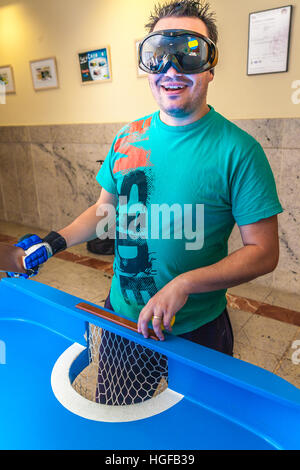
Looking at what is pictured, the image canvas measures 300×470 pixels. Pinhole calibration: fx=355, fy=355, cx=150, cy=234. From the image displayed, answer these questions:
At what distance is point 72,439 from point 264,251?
686mm

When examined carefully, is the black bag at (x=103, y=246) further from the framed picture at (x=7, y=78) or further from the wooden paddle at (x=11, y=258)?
the wooden paddle at (x=11, y=258)

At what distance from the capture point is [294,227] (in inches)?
112

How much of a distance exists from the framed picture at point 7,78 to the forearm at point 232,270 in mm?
4542

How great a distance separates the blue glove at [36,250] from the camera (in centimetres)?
113

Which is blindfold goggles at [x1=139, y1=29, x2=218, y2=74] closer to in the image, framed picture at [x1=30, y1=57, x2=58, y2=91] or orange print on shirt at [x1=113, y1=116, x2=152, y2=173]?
orange print on shirt at [x1=113, y1=116, x2=152, y2=173]

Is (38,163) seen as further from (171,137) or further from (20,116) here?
(171,137)

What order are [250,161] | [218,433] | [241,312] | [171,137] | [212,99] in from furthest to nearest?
[212,99]
[241,312]
[171,137]
[250,161]
[218,433]

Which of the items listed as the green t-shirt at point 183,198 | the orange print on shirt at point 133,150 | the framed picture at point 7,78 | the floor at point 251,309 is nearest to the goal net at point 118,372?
the green t-shirt at point 183,198

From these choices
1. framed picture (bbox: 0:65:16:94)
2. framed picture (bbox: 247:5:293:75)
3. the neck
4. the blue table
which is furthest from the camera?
framed picture (bbox: 0:65:16:94)

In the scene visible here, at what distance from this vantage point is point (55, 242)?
1.22m

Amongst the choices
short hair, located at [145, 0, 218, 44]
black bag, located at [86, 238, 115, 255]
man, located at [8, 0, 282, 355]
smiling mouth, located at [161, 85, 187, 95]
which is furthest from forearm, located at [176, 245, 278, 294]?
black bag, located at [86, 238, 115, 255]

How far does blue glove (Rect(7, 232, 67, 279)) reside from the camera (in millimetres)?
1130

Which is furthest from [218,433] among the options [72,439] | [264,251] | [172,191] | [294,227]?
[294,227]

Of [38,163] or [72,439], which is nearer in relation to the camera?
[72,439]
